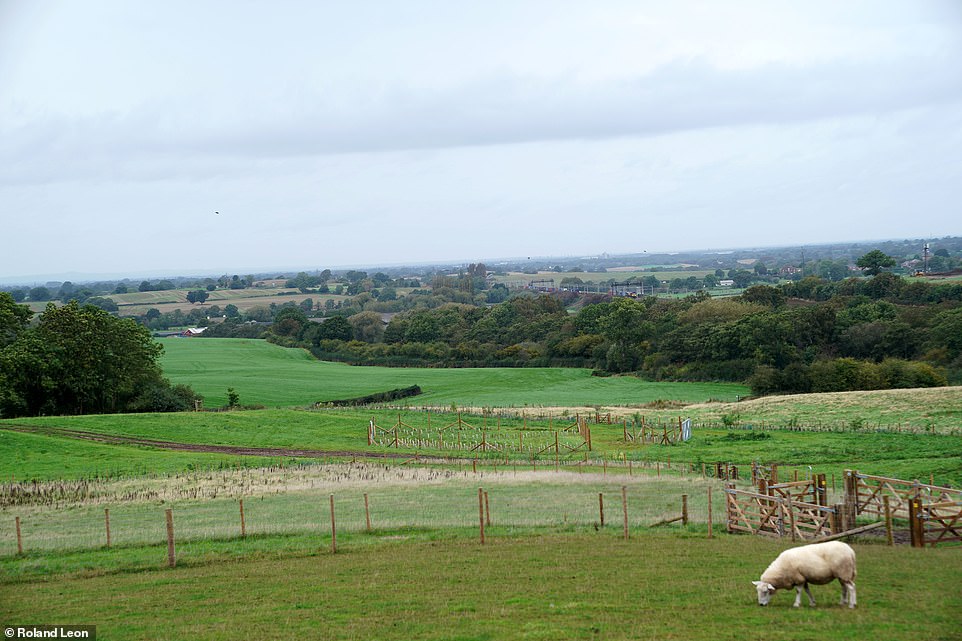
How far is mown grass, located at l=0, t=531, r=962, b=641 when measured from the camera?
13.9 metres

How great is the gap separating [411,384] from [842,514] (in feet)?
254

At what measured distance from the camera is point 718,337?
9800 cm

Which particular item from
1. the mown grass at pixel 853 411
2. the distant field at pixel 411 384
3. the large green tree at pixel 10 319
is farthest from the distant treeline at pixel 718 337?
the large green tree at pixel 10 319

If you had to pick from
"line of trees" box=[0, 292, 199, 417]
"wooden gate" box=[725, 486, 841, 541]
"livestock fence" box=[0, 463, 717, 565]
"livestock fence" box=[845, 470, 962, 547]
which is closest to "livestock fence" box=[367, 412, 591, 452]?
"livestock fence" box=[0, 463, 717, 565]

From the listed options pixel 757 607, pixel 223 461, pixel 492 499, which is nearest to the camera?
pixel 757 607

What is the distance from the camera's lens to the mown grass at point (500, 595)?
13.9m

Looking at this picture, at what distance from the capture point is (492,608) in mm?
15352

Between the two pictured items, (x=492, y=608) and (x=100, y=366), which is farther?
(x=100, y=366)

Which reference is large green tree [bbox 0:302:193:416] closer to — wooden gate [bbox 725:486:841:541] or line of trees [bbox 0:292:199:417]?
line of trees [bbox 0:292:199:417]

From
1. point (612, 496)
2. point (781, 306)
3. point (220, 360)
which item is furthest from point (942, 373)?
point (220, 360)

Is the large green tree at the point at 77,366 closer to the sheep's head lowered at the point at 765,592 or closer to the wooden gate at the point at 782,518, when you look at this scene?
the wooden gate at the point at 782,518

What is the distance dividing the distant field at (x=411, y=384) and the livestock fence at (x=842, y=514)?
56.1 meters

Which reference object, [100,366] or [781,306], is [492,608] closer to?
[100,366]

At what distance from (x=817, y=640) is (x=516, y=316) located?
459 ft
